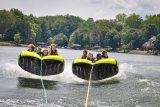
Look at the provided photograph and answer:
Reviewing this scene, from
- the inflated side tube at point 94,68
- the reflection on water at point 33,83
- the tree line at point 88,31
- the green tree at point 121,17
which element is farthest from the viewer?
the green tree at point 121,17

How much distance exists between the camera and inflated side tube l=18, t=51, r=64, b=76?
2025 centimetres

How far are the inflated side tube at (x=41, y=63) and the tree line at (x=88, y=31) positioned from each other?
80.1m

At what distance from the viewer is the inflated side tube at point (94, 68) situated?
20203 millimetres

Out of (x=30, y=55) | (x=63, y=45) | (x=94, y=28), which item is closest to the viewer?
(x=30, y=55)

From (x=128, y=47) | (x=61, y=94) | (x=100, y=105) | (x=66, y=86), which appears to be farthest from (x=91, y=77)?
(x=128, y=47)

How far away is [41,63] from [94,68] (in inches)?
104

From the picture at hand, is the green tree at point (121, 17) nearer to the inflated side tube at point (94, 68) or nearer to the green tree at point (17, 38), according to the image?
the green tree at point (17, 38)

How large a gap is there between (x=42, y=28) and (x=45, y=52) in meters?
120

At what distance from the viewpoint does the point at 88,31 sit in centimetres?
13388

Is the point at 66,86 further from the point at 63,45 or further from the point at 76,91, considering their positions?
the point at 63,45

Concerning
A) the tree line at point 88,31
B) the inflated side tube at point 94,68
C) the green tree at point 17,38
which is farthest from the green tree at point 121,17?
the inflated side tube at point 94,68

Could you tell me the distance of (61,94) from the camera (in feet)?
52.2

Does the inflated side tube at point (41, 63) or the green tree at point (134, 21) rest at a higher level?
the green tree at point (134, 21)

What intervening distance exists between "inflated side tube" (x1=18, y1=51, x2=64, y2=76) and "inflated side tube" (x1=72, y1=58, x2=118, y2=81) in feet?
2.75
